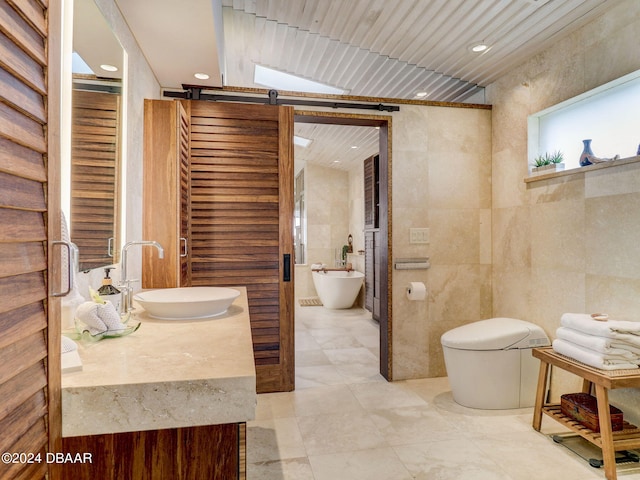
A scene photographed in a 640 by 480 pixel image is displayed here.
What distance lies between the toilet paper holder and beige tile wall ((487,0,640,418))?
1.99 feet

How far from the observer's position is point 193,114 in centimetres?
273

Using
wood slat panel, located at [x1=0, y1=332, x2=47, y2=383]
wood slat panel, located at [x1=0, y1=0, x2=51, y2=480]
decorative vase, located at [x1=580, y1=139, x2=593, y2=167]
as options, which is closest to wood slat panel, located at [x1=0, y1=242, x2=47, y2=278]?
wood slat panel, located at [x1=0, y1=0, x2=51, y2=480]

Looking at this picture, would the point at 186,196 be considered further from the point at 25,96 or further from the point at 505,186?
the point at 505,186

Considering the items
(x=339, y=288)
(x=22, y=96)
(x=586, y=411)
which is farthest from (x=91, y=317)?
(x=339, y=288)

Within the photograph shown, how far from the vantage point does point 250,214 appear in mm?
2824

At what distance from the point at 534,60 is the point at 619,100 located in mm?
717

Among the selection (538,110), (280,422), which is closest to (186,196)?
(280,422)

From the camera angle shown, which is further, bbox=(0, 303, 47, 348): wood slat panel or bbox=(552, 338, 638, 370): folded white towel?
bbox=(552, 338, 638, 370): folded white towel

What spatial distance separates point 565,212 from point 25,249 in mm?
2714

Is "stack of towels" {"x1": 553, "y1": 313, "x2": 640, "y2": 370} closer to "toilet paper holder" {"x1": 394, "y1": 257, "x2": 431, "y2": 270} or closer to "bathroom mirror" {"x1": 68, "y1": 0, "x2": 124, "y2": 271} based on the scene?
"toilet paper holder" {"x1": 394, "y1": 257, "x2": 431, "y2": 270}

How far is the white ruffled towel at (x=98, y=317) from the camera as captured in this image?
1.06 metres

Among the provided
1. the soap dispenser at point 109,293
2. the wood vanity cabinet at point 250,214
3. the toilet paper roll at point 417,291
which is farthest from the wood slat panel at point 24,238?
the toilet paper roll at point 417,291

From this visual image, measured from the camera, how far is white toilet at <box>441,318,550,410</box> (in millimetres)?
2461

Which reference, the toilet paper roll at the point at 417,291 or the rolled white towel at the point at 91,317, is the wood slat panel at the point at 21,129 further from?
the toilet paper roll at the point at 417,291
